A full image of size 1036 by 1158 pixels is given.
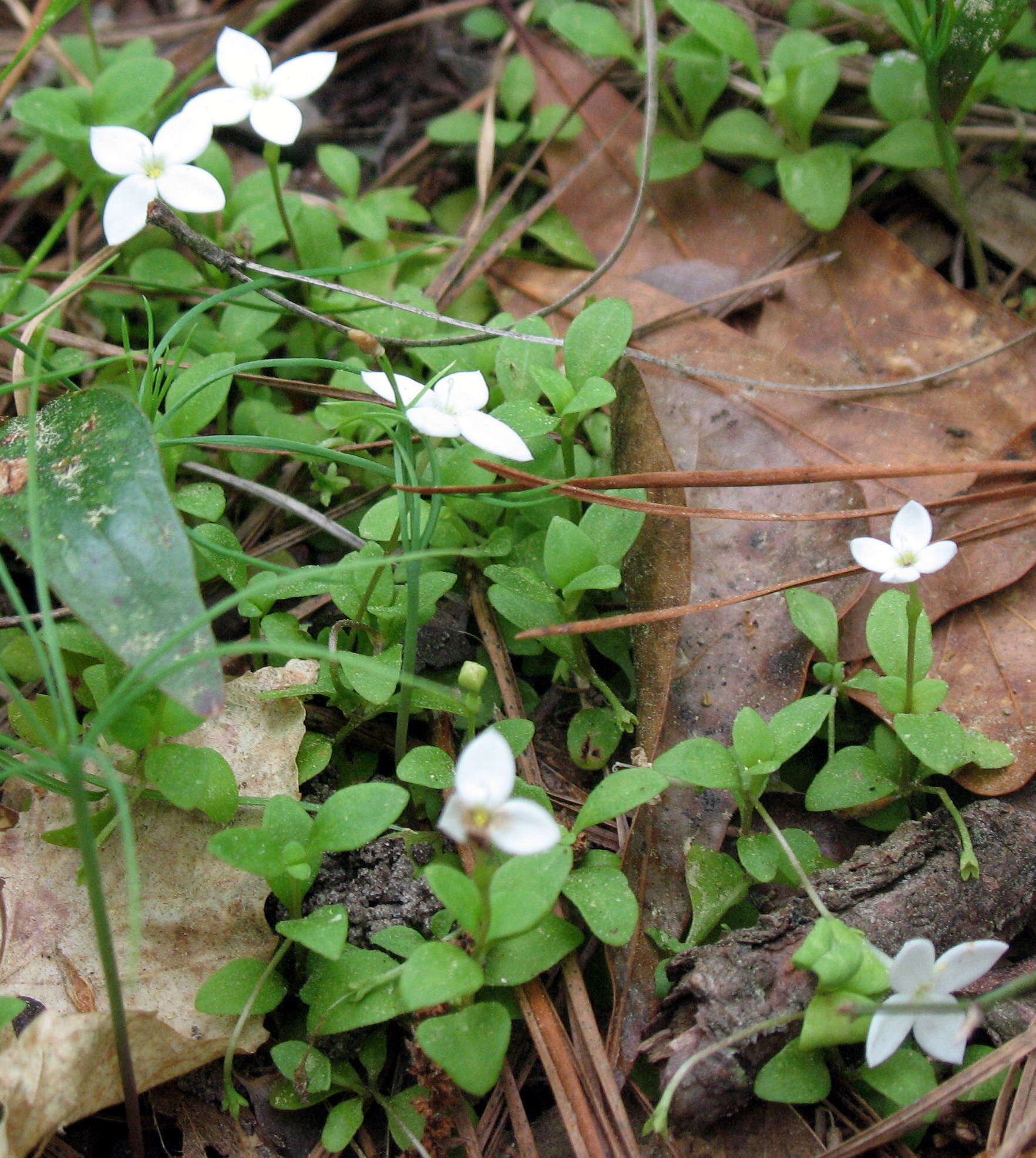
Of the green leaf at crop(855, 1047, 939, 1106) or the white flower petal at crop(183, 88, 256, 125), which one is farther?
the white flower petal at crop(183, 88, 256, 125)

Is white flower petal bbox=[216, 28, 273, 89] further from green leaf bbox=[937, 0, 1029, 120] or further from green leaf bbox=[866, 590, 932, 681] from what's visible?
green leaf bbox=[866, 590, 932, 681]

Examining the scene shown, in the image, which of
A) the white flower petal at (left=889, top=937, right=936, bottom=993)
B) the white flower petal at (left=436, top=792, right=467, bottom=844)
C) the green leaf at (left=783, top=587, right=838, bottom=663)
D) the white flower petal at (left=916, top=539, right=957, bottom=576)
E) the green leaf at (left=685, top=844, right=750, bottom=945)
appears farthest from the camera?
the green leaf at (left=783, top=587, right=838, bottom=663)

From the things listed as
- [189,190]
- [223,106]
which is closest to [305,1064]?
[189,190]

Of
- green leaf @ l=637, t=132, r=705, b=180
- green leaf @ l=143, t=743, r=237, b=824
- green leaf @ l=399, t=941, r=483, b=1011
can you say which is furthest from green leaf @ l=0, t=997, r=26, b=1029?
green leaf @ l=637, t=132, r=705, b=180

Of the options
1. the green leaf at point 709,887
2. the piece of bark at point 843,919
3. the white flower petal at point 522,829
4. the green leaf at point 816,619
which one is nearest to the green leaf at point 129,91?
the green leaf at point 816,619

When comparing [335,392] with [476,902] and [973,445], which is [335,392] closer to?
[476,902]

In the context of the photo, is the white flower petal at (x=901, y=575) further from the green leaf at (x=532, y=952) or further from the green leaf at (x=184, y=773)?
the green leaf at (x=184, y=773)
